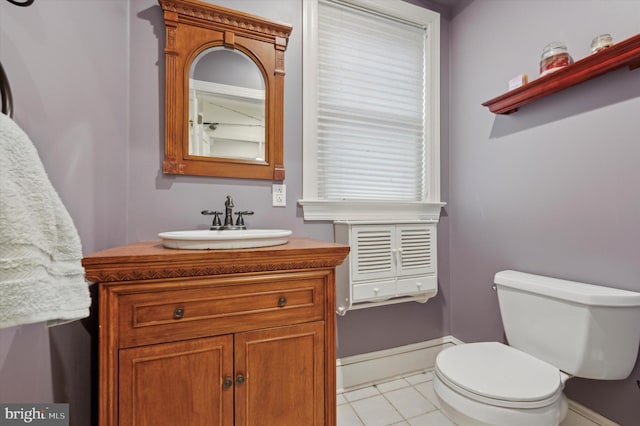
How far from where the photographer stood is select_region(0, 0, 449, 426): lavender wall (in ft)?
2.49

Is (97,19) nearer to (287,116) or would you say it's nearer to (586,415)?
(287,116)

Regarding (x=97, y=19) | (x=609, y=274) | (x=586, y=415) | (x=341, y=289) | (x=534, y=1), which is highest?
(x=534, y=1)

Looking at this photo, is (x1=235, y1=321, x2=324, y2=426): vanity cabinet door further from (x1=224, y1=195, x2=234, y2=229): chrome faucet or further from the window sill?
the window sill

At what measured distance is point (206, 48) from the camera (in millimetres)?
1523

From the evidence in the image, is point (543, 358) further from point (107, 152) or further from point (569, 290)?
point (107, 152)

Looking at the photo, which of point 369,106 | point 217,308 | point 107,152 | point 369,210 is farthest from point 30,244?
point 369,106

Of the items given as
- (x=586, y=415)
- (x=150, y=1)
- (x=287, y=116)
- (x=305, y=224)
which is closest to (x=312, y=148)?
(x=287, y=116)

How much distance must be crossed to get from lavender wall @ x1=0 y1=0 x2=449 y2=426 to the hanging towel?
294 millimetres

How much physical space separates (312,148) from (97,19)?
107cm

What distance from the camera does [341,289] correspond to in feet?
5.41

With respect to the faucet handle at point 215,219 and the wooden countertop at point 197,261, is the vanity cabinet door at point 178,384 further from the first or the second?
the faucet handle at point 215,219

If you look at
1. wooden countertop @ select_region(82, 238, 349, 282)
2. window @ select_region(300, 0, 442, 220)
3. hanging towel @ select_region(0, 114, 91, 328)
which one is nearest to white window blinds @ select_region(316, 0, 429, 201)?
window @ select_region(300, 0, 442, 220)

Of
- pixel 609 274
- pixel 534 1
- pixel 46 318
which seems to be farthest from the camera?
pixel 534 1

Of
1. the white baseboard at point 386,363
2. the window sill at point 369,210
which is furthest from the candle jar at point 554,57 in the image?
the white baseboard at point 386,363
